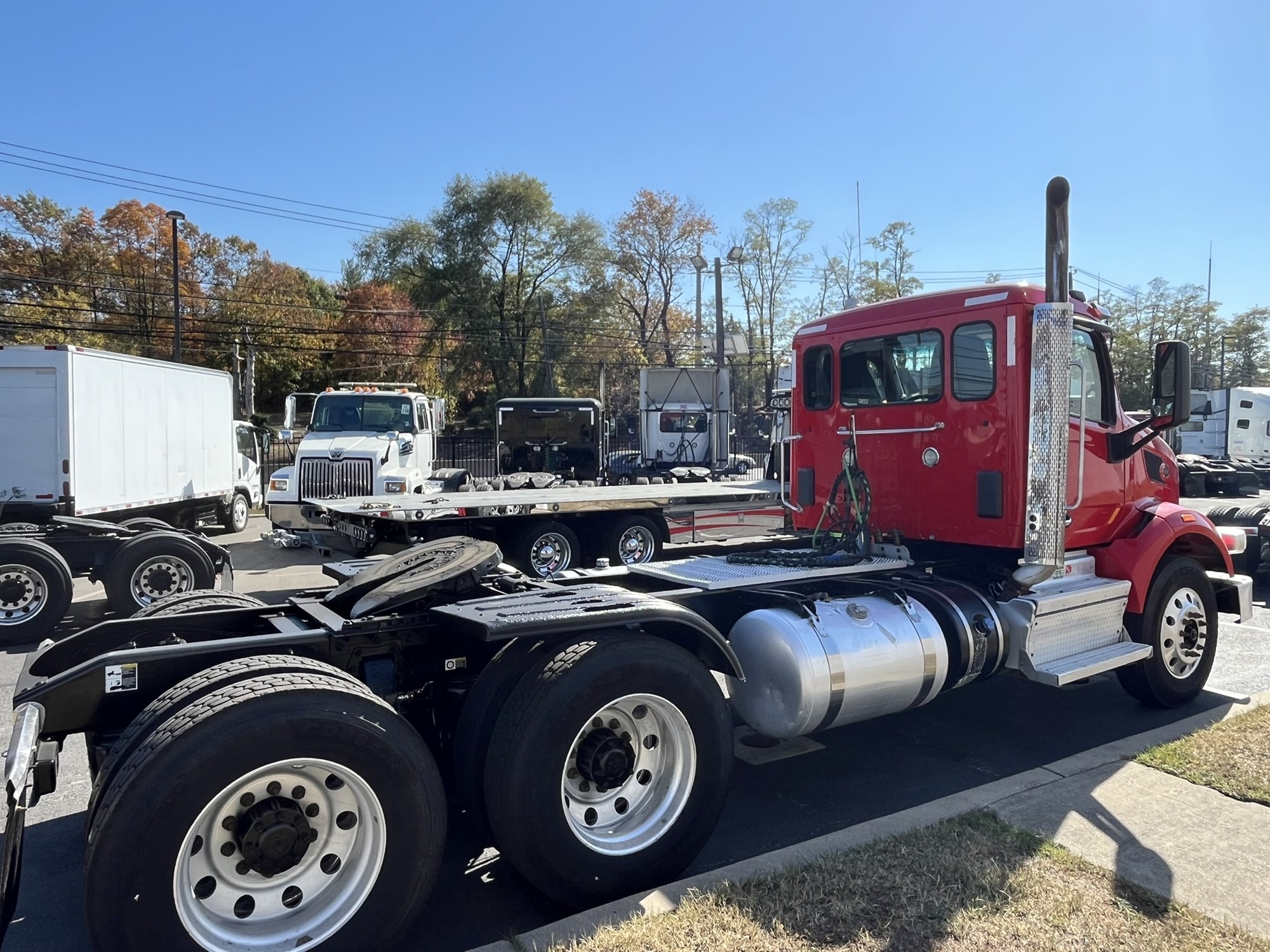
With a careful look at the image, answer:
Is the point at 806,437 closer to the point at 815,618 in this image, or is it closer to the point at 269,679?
the point at 815,618

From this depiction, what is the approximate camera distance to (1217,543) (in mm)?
6305

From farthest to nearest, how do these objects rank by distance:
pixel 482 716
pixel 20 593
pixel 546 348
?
pixel 546 348 → pixel 20 593 → pixel 482 716

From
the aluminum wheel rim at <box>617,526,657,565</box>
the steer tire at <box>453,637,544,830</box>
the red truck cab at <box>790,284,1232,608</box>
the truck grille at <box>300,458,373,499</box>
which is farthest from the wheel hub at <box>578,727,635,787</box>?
the truck grille at <box>300,458,373,499</box>

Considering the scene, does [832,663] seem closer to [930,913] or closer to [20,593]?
[930,913]

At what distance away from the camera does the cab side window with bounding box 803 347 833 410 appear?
6395 mm

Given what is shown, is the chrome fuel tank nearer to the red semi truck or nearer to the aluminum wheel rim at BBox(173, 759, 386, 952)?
the red semi truck

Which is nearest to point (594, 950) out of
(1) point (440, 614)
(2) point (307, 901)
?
(2) point (307, 901)

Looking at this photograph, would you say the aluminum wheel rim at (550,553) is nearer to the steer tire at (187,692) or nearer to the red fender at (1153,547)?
the red fender at (1153,547)

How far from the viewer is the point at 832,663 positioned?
14.3 feet

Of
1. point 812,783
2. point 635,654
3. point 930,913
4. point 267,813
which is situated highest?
point 635,654

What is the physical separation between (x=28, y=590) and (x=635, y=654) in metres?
7.50

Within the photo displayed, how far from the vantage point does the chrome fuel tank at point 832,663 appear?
14.1ft

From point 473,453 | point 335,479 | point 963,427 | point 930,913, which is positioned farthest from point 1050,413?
point 473,453

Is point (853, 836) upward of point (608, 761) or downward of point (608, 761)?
downward
